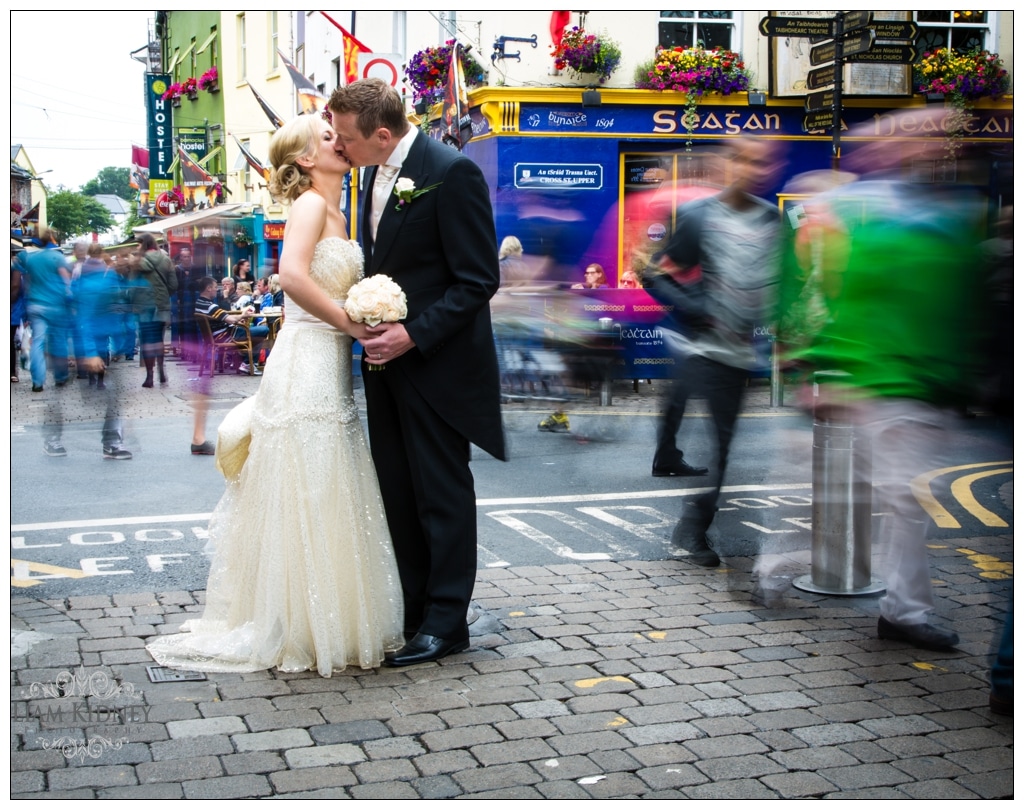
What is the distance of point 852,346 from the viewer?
14.0ft

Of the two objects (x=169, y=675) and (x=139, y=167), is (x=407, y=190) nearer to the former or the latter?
(x=169, y=675)

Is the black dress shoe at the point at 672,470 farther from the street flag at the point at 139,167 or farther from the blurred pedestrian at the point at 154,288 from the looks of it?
the street flag at the point at 139,167

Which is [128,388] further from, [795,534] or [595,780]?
[595,780]

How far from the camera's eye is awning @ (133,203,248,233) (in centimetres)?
2488

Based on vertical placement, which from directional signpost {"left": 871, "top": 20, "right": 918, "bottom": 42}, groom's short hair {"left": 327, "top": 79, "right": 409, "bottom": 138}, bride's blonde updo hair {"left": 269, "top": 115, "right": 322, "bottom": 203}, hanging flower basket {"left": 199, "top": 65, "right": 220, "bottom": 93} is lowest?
bride's blonde updo hair {"left": 269, "top": 115, "right": 322, "bottom": 203}

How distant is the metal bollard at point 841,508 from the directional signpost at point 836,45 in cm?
775

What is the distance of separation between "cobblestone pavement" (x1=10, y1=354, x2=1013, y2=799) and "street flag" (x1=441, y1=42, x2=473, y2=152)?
42.6ft

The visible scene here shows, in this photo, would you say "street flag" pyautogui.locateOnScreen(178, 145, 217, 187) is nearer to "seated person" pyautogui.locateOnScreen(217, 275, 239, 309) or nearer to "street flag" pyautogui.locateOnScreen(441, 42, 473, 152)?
"seated person" pyautogui.locateOnScreen(217, 275, 239, 309)

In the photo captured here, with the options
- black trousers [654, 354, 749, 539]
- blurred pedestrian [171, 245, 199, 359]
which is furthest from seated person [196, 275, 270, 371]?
black trousers [654, 354, 749, 539]

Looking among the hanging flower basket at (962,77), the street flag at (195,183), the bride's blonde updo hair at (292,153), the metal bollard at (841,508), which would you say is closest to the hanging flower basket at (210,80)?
the street flag at (195,183)

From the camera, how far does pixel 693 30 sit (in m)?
17.3

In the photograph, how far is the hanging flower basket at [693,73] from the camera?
17125 mm

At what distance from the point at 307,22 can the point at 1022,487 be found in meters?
21.9

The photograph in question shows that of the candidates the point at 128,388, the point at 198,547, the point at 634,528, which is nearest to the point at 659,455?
the point at 634,528
